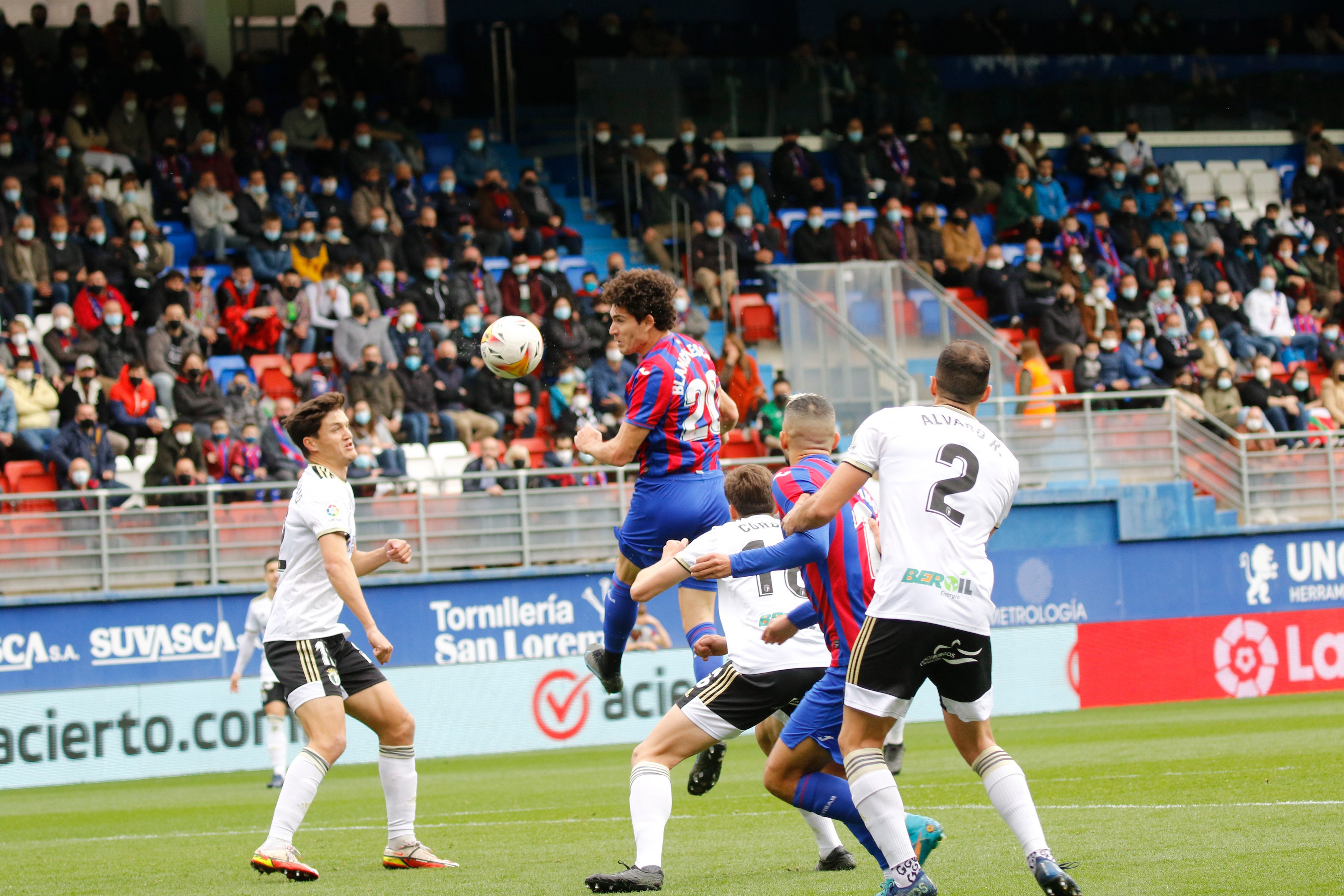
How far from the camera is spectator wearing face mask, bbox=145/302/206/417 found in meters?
18.4

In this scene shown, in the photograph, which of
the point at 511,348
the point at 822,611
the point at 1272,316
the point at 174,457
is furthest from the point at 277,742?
the point at 1272,316

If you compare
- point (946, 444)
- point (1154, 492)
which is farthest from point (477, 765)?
point (946, 444)

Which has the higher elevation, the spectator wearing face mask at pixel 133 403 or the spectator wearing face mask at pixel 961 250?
the spectator wearing face mask at pixel 961 250

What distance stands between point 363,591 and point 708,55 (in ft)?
48.1

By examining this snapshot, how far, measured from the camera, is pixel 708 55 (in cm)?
2908

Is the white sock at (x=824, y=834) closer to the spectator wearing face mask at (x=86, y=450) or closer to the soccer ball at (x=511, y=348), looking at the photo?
the soccer ball at (x=511, y=348)

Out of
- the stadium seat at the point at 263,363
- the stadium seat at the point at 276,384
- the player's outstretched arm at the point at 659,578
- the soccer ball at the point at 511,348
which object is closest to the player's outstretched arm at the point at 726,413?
the soccer ball at the point at 511,348

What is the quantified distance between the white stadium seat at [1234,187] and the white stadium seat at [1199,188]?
0.46 feet

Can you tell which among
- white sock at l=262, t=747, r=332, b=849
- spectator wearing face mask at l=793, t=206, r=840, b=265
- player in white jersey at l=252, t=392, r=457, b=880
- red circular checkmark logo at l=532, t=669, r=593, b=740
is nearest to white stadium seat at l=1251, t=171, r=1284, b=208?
spectator wearing face mask at l=793, t=206, r=840, b=265

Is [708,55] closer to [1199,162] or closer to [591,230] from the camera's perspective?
[591,230]

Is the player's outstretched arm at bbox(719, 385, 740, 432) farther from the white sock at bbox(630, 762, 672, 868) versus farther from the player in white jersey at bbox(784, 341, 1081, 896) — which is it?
A: the player in white jersey at bbox(784, 341, 1081, 896)

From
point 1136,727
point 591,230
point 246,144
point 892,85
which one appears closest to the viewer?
point 1136,727

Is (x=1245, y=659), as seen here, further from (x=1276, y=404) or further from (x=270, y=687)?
(x=270, y=687)

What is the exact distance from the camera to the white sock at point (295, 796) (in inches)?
287
